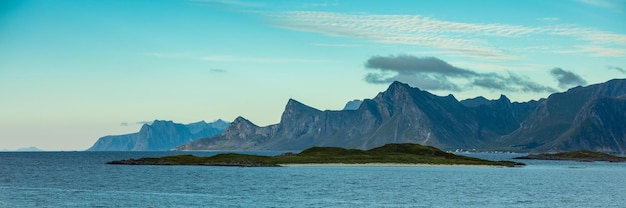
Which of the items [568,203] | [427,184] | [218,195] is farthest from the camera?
[427,184]

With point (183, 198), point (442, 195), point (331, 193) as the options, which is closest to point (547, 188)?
point (442, 195)

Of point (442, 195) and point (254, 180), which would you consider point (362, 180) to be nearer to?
point (254, 180)

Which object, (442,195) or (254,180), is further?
(254,180)

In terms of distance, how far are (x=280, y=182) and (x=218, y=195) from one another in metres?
36.7

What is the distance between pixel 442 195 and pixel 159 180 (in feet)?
210

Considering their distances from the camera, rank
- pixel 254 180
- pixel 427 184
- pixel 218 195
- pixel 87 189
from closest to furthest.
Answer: pixel 218 195 → pixel 87 189 → pixel 427 184 → pixel 254 180

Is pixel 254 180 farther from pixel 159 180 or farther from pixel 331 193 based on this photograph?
pixel 331 193

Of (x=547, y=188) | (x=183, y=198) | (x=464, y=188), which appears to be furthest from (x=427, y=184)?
(x=183, y=198)

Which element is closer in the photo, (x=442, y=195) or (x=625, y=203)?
(x=625, y=203)

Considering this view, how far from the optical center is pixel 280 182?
157 meters

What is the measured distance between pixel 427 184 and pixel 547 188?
23.0 meters

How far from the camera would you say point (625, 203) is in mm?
113625

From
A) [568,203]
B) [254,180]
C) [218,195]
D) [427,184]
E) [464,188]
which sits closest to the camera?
[568,203]

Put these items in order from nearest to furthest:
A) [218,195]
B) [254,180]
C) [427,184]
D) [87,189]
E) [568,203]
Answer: [568,203], [218,195], [87,189], [427,184], [254,180]
